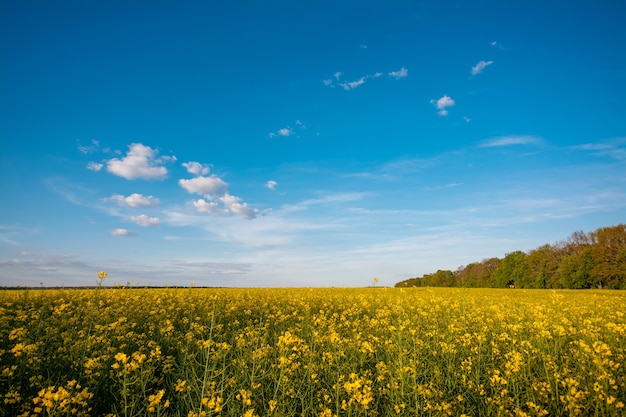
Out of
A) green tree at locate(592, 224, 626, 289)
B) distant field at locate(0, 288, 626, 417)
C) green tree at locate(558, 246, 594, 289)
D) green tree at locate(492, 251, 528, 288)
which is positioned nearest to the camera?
distant field at locate(0, 288, 626, 417)

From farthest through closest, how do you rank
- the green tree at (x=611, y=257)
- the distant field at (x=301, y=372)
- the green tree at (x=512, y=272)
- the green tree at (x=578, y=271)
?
the green tree at (x=512, y=272) < the green tree at (x=578, y=271) < the green tree at (x=611, y=257) < the distant field at (x=301, y=372)

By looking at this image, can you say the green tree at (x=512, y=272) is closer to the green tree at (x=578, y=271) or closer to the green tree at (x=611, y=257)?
the green tree at (x=578, y=271)

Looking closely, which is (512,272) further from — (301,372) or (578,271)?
(301,372)

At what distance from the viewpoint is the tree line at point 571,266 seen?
48.0m

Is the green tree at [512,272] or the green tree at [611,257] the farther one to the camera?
the green tree at [512,272]

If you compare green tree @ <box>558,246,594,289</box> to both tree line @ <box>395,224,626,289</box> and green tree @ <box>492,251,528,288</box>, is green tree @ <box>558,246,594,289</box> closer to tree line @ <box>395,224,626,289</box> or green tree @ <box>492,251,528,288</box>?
tree line @ <box>395,224,626,289</box>

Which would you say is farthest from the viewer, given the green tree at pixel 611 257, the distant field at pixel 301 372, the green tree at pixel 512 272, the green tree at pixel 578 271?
the green tree at pixel 512 272

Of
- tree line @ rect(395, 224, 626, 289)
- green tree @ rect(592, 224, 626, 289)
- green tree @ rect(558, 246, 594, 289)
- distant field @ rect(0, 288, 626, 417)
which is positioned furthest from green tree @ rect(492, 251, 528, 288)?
distant field @ rect(0, 288, 626, 417)

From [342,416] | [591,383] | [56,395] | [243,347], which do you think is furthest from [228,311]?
[591,383]

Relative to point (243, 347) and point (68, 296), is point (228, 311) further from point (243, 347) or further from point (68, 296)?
point (68, 296)

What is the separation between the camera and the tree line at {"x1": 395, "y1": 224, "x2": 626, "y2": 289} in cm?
4798

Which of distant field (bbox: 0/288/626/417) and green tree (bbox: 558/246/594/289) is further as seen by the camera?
green tree (bbox: 558/246/594/289)

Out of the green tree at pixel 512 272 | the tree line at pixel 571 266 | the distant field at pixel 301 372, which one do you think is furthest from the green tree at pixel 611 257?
the distant field at pixel 301 372

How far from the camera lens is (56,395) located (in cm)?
312
